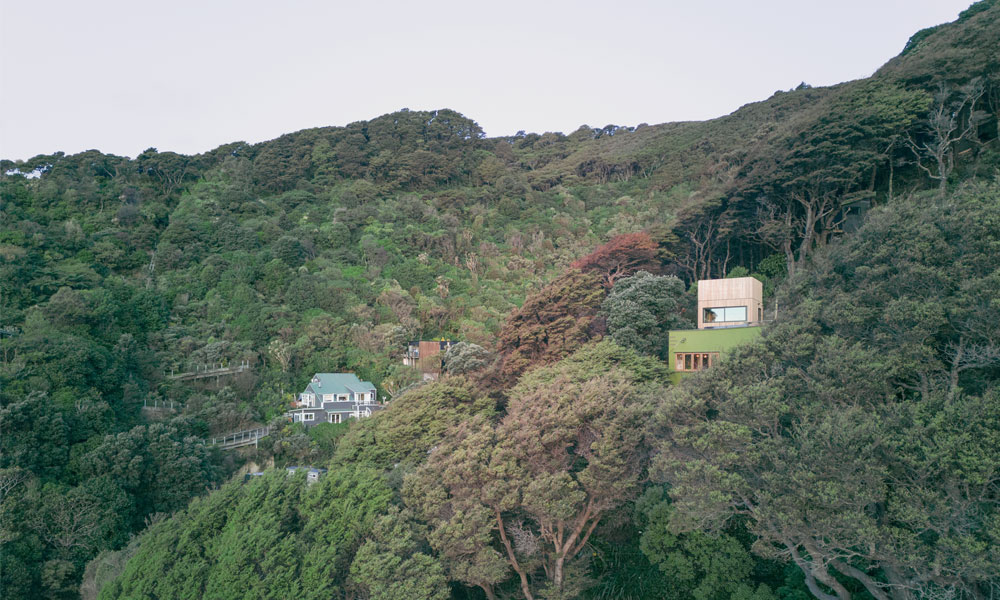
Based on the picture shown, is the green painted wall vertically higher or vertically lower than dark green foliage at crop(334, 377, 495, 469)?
higher

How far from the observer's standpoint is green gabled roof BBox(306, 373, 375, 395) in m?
31.1

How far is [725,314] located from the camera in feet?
71.5

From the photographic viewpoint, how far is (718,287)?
71.9 ft

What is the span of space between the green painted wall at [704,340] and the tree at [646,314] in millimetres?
1389

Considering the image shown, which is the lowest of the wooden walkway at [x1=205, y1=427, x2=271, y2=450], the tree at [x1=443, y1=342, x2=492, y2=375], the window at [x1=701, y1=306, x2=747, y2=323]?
the wooden walkway at [x1=205, y1=427, x2=271, y2=450]

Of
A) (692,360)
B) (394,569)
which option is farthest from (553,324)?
(394,569)

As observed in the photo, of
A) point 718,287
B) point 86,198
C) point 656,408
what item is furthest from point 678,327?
point 86,198

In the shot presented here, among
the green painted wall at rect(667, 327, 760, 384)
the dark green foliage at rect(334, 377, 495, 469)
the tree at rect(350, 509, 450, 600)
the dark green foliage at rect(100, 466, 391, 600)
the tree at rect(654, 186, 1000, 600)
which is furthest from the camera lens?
the dark green foliage at rect(334, 377, 495, 469)

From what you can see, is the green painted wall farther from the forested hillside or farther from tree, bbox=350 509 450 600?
tree, bbox=350 509 450 600

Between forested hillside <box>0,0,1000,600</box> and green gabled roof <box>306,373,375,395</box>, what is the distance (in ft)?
3.66

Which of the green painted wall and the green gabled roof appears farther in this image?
the green gabled roof

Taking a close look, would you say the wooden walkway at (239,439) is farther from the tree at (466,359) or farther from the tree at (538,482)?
the tree at (538,482)

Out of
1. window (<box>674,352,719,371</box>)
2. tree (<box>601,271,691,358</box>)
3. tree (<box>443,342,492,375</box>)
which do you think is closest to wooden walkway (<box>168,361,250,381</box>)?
tree (<box>443,342,492,375</box>)

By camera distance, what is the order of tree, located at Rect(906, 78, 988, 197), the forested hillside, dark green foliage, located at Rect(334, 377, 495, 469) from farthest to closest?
1. tree, located at Rect(906, 78, 988, 197)
2. dark green foliage, located at Rect(334, 377, 495, 469)
3. the forested hillside
